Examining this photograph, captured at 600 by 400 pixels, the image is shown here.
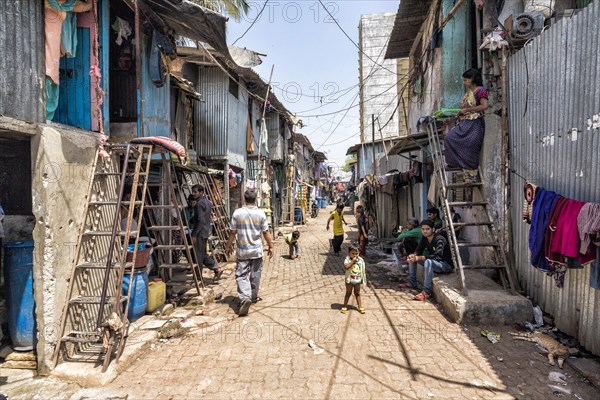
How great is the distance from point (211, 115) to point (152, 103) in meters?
5.14

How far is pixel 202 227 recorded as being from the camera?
→ 7961 mm

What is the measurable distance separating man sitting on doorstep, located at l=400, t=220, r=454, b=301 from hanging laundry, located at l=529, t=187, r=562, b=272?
2.04 metres

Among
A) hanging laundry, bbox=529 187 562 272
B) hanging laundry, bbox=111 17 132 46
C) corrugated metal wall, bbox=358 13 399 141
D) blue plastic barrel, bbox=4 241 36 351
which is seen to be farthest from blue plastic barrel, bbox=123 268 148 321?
corrugated metal wall, bbox=358 13 399 141

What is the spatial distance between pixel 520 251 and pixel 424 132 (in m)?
3.98

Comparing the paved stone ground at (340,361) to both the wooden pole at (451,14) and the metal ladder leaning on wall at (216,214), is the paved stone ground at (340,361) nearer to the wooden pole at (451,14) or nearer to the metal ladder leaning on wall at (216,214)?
the metal ladder leaning on wall at (216,214)

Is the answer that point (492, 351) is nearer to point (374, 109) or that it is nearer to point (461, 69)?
point (461, 69)

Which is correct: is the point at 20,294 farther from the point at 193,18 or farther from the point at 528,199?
the point at 528,199

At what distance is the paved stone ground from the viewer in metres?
3.56

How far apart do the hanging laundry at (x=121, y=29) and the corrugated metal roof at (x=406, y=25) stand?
7.87 metres

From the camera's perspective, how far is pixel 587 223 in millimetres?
3770

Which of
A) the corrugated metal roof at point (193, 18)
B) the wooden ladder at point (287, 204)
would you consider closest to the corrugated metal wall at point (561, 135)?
the corrugated metal roof at point (193, 18)

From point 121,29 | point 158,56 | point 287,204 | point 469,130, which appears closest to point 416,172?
point 469,130

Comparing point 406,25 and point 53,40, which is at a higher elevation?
point 406,25

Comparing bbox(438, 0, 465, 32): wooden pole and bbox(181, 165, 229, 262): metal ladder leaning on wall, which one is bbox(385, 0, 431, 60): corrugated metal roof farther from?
bbox(181, 165, 229, 262): metal ladder leaning on wall
